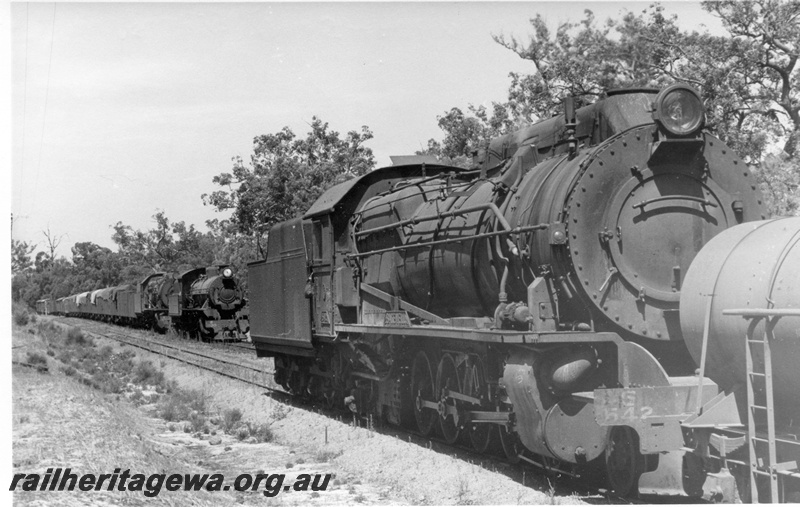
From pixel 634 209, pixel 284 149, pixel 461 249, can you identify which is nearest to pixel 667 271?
pixel 634 209

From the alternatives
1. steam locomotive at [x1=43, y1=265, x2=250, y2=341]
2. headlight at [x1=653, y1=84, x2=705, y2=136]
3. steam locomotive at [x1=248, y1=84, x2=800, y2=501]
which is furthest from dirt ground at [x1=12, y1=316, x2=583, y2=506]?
steam locomotive at [x1=43, y1=265, x2=250, y2=341]

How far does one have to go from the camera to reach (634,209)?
762 centimetres

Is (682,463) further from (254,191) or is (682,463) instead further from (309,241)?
(254,191)

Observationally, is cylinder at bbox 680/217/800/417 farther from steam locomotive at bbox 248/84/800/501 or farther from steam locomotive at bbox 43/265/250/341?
steam locomotive at bbox 43/265/250/341

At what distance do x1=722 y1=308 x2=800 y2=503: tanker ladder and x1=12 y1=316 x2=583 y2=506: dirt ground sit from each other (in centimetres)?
192

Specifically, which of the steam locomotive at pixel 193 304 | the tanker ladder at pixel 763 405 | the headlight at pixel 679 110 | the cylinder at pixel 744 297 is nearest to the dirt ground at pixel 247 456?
the tanker ladder at pixel 763 405

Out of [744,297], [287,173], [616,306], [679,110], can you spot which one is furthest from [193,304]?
[744,297]

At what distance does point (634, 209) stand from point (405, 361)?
4892 mm

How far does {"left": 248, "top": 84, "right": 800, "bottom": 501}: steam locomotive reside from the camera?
240 inches

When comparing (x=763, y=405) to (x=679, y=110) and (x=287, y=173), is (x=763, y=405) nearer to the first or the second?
(x=679, y=110)

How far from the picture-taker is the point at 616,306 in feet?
24.7

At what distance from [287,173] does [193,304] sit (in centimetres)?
702

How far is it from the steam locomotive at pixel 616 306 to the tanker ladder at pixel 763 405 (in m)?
0.01

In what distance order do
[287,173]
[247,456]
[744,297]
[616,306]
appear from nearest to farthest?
[744,297] < [616,306] < [247,456] < [287,173]
